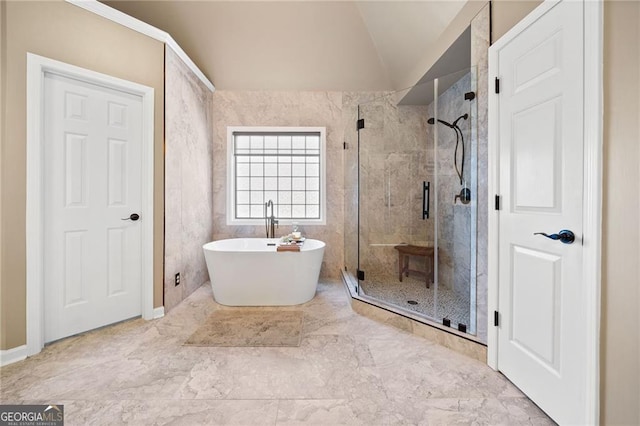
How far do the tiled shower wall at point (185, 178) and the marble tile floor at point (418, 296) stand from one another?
2.01 meters

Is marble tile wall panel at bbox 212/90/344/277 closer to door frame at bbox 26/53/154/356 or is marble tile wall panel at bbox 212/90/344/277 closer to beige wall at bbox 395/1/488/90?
beige wall at bbox 395/1/488/90

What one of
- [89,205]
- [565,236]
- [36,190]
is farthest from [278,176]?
[565,236]

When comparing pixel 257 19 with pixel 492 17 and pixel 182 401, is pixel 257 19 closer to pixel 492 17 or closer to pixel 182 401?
pixel 492 17

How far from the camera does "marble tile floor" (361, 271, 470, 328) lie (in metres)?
2.23

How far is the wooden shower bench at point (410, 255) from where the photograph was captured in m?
2.76

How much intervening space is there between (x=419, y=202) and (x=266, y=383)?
224 centimetres

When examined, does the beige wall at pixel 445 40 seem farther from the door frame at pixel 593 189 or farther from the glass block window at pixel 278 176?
the glass block window at pixel 278 176

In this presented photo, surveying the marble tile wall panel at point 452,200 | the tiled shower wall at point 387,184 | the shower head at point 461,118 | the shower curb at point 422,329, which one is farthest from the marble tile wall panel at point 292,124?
the shower head at point 461,118

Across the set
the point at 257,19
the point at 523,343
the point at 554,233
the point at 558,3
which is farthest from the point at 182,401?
the point at 257,19

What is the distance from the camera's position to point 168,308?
8.78ft

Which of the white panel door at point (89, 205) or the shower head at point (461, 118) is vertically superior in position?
the shower head at point (461, 118)

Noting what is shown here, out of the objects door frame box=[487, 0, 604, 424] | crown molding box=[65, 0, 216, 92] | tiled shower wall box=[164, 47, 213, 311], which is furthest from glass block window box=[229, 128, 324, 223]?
Result: door frame box=[487, 0, 604, 424]

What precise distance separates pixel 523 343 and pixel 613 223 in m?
0.83

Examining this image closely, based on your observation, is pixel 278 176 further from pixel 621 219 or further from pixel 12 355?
pixel 621 219
